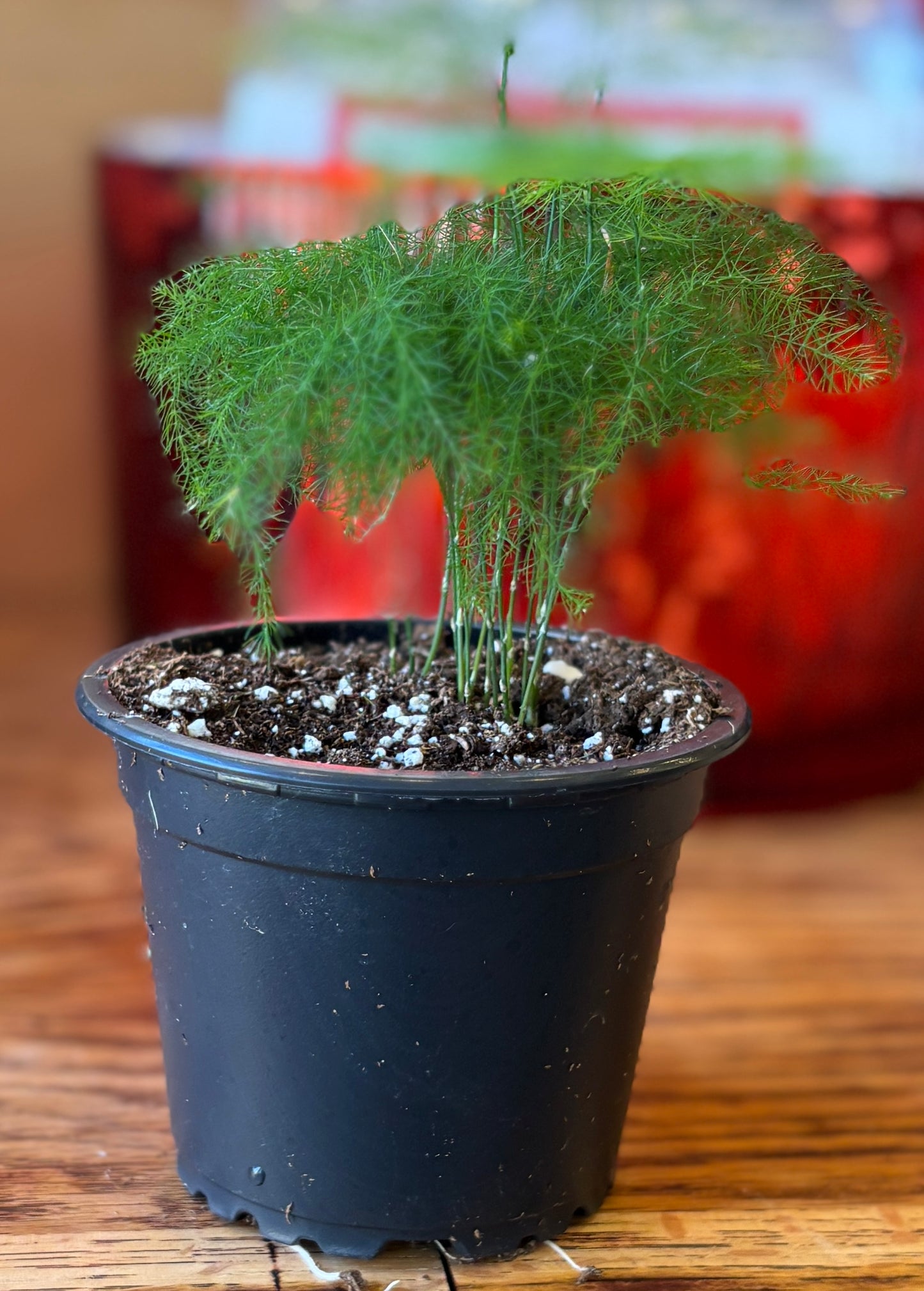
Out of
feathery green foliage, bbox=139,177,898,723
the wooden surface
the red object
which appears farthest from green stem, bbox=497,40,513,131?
the red object

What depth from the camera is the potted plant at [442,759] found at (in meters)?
0.78

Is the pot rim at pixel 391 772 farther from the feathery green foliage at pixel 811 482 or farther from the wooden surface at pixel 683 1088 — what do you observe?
the wooden surface at pixel 683 1088

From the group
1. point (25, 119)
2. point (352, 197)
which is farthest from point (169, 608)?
point (25, 119)

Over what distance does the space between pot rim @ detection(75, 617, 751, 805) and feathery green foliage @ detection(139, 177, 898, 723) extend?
0.11 meters

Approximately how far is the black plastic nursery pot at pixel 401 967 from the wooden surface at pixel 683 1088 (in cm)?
6

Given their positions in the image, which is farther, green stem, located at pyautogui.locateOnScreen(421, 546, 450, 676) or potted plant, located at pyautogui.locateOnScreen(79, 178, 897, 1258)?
green stem, located at pyautogui.locateOnScreen(421, 546, 450, 676)

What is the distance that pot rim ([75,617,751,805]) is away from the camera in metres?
0.77

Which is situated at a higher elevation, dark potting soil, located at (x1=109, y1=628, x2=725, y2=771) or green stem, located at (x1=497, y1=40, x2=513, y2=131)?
green stem, located at (x1=497, y1=40, x2=513, y2=131)

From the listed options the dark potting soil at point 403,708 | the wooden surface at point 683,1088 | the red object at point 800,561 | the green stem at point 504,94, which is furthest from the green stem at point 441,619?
the red object at point 800,561

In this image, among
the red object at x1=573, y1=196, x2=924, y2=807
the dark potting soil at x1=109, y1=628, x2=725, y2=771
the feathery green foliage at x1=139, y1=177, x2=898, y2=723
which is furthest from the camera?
the red object at x1=573, y1=196, x2=924, y2=807

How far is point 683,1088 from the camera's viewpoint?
118 cm

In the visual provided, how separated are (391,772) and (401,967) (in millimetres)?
131

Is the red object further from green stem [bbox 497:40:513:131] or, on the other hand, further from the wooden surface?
green stem [bbox 497:40:513:131]

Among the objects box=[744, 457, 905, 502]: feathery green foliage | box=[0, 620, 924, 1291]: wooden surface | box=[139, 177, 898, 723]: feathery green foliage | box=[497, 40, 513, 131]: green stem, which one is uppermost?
box=[497, 40, 513, 131]: green stem
